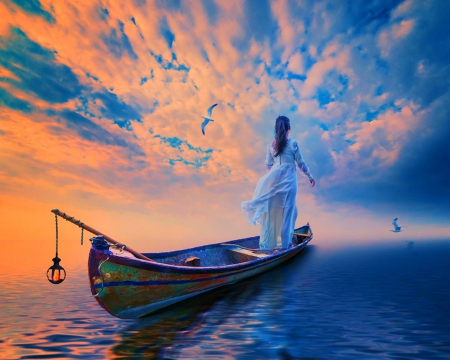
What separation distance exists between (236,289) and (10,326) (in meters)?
5.26

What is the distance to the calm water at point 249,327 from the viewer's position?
4211 mm

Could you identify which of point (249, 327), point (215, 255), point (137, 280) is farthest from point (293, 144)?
point (137, 280)

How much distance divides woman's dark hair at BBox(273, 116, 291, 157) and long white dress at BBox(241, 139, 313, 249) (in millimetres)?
185

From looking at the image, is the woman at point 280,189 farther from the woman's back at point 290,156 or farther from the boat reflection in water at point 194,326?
the boat reflection in water at point 194,326

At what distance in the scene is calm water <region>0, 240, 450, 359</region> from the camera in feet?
13.8

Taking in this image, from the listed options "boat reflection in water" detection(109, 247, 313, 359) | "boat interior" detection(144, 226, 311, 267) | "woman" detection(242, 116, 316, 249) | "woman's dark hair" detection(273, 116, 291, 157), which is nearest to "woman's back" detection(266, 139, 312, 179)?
"woman" detection(242, 116, 316, 249)

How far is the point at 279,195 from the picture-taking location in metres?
10.6

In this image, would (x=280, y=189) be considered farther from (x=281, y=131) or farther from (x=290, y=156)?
(x=281, y=131)

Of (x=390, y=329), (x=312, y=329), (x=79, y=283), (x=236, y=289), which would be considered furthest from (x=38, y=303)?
(x=390, y=329)

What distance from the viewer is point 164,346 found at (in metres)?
4.36

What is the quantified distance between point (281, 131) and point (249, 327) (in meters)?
6.83

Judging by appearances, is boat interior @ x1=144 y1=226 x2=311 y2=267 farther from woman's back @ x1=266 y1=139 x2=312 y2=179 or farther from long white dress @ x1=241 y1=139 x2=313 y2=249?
woman's back @ x1=266 y1=139 x2=312 y2=179

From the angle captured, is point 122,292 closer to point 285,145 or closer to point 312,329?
point 312,329

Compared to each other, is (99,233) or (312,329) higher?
(99,233)
